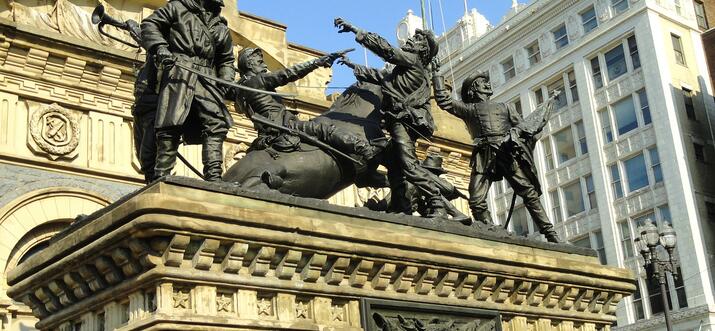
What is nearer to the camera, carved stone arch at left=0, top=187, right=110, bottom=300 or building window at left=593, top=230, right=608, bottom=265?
carved stone arch at left=0, top=187, right=110, bottom=300

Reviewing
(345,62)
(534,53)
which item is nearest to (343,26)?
(345,62)

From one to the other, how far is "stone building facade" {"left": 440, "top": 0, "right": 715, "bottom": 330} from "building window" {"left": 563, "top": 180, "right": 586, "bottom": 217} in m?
0.06

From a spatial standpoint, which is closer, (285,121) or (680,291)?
(285,121)

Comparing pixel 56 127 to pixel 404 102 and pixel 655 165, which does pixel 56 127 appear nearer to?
pixel 404 102

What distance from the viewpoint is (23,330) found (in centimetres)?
1814

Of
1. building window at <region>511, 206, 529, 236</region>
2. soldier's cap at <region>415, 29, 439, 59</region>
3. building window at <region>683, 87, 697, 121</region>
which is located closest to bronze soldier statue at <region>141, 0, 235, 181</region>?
soldier's cap at <region>415, 29, 439, 59</region>

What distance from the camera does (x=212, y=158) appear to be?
10.8 m

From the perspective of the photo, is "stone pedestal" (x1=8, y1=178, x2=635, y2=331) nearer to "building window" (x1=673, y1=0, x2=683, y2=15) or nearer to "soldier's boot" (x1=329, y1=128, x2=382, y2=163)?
"soldier's boot" (x1=329, y1=128, x2=382, y2=163)

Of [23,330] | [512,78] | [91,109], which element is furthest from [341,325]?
[512,78]

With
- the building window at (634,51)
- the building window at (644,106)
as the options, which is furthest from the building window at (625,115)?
the building window at (634,51)

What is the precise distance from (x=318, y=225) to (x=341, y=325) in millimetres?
1042

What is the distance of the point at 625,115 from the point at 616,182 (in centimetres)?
341

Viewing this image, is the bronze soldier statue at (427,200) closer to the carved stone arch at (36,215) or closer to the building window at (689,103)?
the carved stone arch at (36,215)

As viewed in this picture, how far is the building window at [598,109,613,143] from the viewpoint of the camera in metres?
51.6
